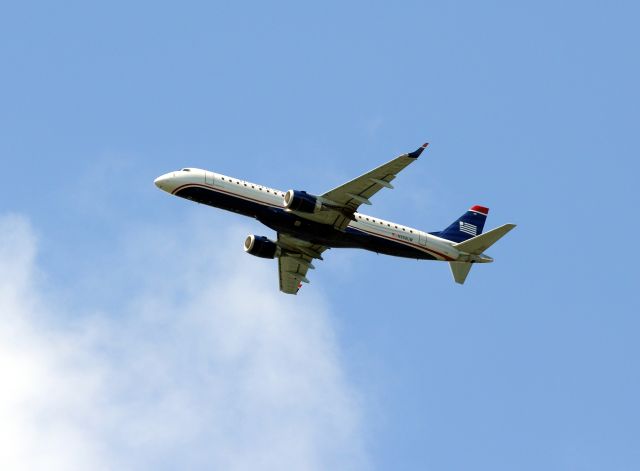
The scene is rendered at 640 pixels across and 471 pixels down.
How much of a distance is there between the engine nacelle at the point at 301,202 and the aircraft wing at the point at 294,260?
A: 6.99 metres

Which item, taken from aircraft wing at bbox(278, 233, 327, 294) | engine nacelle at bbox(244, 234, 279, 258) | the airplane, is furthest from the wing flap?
engine nacelle at bbox(244, 234, 279, 258)

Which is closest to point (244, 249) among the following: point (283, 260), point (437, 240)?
point (283, 260)

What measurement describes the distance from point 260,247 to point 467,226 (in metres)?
16.2

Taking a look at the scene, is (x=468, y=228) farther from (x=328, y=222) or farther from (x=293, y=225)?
(x=293, y=225)

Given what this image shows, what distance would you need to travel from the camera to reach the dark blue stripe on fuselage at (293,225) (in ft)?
246

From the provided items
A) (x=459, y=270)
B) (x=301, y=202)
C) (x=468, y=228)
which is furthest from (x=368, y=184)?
(x=468, y=228)

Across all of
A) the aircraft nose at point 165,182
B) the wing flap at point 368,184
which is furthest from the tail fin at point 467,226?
the aircraft nose at point 165,182

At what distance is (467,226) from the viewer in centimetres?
8494

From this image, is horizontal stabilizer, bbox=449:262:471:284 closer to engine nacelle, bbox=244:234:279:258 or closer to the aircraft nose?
engine nacelle, bbox=244:234:279:258

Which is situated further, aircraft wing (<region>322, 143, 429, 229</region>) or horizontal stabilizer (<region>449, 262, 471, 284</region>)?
horizontal stabilizer (<region>449, 262, 471, 284</region>)

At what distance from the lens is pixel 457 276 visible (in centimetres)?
8156

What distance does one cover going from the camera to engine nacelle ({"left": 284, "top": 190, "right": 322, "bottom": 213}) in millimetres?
73375

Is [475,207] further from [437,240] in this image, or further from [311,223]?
[311,223]

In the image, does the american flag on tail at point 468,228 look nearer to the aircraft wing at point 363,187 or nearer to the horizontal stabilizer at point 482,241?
the horizontal stabilizer at point 482,241
